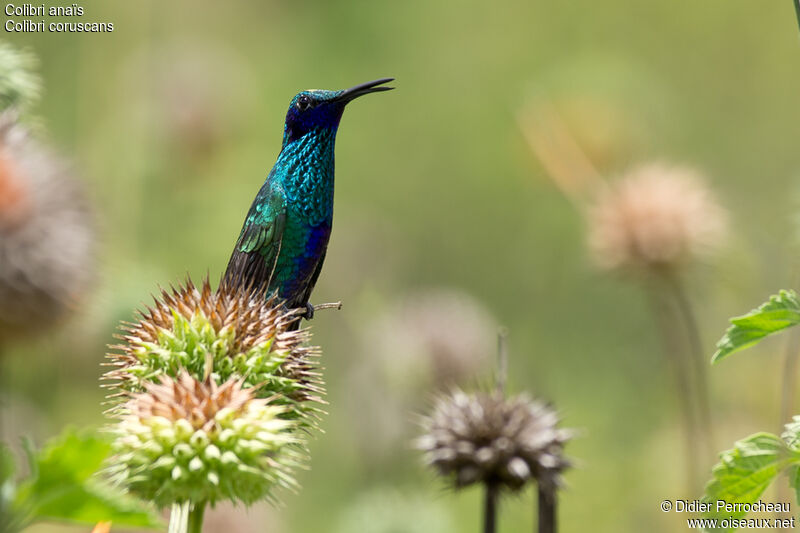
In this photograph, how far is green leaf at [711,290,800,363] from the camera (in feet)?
6.97

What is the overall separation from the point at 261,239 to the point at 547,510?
121cm

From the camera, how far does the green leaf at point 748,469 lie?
2.21 meters

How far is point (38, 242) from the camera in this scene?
4.71 meters

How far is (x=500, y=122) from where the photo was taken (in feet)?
41.8

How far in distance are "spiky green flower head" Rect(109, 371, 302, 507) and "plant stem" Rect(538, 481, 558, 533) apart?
96cm

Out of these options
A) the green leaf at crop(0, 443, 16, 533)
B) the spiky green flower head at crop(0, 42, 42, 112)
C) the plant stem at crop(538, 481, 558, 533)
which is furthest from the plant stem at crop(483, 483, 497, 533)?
the spiky green flower head at crop(0, 42, 42, 112)

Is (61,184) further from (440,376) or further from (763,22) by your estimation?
(763,22)

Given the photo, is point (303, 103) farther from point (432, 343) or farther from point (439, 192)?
point (439, 192)

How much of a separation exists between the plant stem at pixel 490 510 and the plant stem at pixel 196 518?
46.9 inches

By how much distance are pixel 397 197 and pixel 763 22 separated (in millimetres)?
5126

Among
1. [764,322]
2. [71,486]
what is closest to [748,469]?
[764,322]

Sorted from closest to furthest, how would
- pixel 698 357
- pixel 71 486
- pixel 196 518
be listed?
pixel 71 486, pixel 196 518, pixel 698 357

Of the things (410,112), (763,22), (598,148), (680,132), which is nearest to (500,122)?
(410,112)

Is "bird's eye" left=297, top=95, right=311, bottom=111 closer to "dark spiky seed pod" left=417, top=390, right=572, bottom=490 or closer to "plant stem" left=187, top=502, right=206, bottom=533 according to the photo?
"dark spiky seed pod" left=417, top=390, right=572, bottom=490
